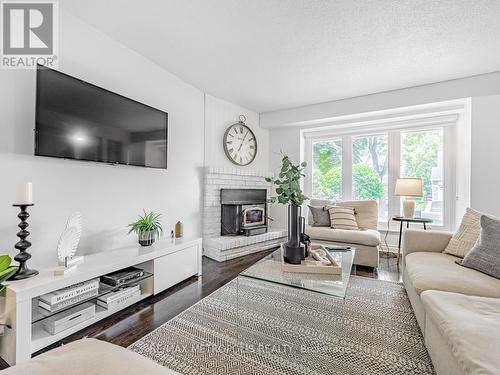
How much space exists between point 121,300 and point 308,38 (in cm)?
284

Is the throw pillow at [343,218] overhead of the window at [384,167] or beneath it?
beneath

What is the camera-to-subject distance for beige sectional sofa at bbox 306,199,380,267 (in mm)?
2967

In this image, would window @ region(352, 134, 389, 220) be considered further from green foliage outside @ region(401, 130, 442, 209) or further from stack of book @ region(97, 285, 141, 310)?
stack of book @ region(97, 285, 141, 310)

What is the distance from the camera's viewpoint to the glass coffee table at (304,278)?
1436mm

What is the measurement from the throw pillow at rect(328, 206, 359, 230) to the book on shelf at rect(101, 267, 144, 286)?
8.49 feet

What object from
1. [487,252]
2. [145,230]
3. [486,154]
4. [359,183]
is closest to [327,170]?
[359,183]

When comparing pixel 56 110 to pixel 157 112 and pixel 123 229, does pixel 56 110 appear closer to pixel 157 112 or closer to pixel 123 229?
pixel 157 112

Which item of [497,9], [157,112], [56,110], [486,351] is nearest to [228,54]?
[157,112]

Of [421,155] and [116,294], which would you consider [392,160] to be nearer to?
[421,155]

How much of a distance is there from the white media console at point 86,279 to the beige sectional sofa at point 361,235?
166 centimetres

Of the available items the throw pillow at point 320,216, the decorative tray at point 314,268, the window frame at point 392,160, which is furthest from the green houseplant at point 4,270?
the window frame at point 392,160

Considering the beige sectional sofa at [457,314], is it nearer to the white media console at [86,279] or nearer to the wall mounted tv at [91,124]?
the white media console at [86,279]

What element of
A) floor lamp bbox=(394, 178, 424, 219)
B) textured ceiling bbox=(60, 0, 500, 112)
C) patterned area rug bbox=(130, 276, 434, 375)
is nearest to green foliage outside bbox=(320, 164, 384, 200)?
floor lamp bbox=(394, 178, 424, 219)

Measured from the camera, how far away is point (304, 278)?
1595mm
